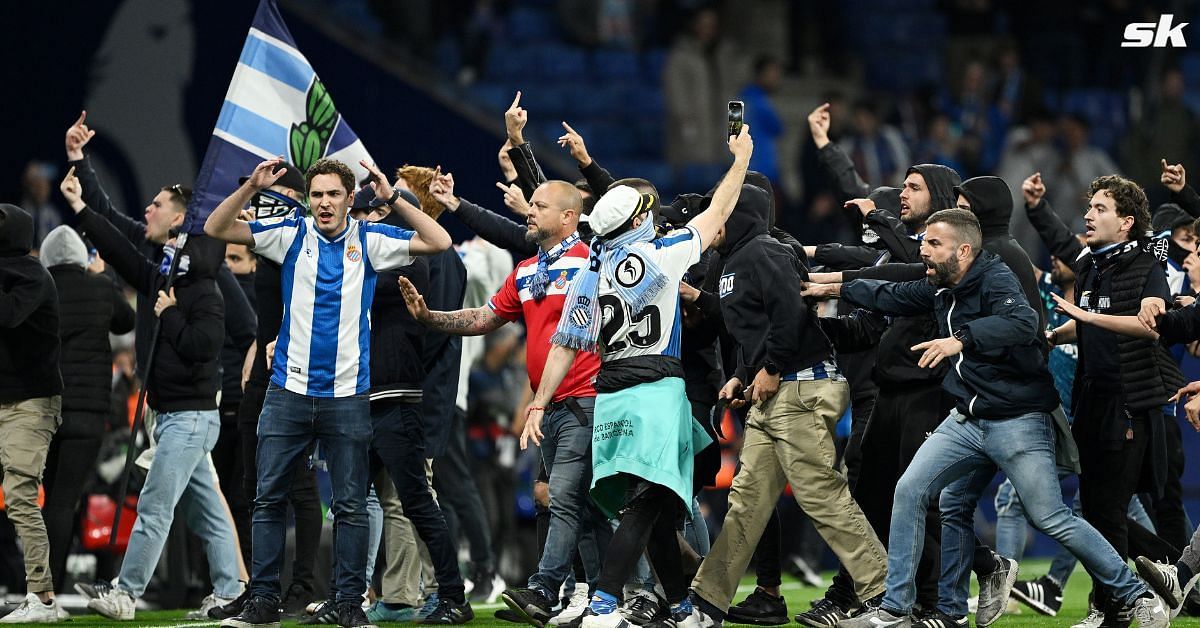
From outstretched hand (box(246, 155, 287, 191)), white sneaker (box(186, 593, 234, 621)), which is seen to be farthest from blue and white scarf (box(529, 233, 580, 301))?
white sneaker (box(186, 593, 234, 621))

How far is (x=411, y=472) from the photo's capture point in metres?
7.68

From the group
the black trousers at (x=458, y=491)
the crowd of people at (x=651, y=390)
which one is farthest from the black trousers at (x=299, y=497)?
the black trousers at (x=458, y=491)

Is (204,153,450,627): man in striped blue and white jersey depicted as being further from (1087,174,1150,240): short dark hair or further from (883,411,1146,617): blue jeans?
(1087,174,1150,240): short dark hair

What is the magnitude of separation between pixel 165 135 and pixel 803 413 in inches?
348

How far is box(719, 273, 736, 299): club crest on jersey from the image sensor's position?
7355 mm

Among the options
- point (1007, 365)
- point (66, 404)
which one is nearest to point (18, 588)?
point (66, 404)

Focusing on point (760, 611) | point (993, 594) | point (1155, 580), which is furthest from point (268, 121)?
point (1155, 580)

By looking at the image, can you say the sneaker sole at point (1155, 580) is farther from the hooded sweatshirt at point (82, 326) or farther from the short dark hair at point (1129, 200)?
the hooded sweatshirt at point (82, 326)

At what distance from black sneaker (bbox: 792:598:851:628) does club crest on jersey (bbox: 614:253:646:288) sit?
6.52 feet

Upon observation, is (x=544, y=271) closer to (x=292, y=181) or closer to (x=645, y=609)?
(x=645, y=609)

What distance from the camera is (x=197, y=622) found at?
8188 millimetres

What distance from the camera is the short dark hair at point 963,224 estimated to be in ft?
22.4

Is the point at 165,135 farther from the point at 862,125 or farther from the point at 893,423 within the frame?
the point at 893,423

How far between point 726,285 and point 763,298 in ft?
0.73
